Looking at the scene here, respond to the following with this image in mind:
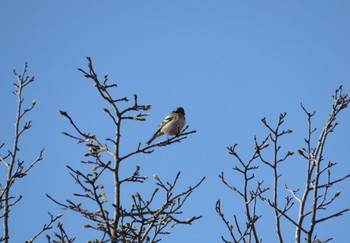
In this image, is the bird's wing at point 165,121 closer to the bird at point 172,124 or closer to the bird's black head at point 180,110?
the bird at point 172,124

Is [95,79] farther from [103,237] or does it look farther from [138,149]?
[103,237]

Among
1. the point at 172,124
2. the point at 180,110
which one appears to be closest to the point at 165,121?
the point at 172,124

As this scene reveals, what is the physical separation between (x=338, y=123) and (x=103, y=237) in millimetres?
3652

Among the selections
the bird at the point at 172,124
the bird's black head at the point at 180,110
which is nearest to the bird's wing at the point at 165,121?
the bird at the point at 172,124

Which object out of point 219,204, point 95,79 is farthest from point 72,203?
point 219,204

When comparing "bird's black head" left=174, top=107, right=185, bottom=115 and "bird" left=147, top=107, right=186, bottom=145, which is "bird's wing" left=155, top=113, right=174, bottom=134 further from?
"bird's black head" left=174, top=107, right=185, bottom=115

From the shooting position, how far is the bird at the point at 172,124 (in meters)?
10.7

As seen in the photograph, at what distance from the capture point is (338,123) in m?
6.09

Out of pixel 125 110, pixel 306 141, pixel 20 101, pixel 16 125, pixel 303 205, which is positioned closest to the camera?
pixel 303 205

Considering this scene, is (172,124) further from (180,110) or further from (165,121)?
(180,110)

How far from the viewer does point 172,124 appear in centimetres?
1071

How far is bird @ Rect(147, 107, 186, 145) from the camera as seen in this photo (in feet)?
35.2

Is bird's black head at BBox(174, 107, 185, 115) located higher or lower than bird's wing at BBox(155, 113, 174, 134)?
higher

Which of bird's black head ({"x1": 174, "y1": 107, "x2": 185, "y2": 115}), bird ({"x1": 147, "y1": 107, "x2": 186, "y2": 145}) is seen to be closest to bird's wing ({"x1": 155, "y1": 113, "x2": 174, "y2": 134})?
bird ({"x1": 147, "y1": 107, "x2": 186, "y2": 145})
